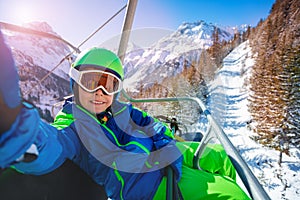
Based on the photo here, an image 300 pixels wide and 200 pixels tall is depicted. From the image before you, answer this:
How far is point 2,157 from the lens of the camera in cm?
39

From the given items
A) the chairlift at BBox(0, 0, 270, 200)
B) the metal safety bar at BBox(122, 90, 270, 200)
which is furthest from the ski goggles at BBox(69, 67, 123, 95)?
the metal safety bar at BBox(122, 90, 270, 200)

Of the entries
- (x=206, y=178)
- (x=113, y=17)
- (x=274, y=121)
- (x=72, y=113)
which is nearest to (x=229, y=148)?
(x=206, y=178)

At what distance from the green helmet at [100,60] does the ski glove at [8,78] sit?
32.6 inches

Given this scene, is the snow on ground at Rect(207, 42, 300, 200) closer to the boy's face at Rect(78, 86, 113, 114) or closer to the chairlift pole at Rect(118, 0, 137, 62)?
the boy's face at Rect(78, 86, 113, 114)

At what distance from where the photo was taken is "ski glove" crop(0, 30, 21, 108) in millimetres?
336

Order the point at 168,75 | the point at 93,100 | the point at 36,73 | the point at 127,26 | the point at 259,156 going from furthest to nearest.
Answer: the point at 259,156 < the point at 168,75 < the point at 36,73 < the point at 127,26 < the point at 93,100

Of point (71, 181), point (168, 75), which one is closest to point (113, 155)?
point (71, 181)

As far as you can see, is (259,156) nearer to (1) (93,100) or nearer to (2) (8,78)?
(1) (93,100)

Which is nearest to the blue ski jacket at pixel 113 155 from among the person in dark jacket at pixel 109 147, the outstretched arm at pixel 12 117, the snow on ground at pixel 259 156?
the person in dark jacket at pixel 109 147

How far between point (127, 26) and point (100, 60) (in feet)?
3.47

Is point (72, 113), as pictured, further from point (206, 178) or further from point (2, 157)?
point (206, 178)

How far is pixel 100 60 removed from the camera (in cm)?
118

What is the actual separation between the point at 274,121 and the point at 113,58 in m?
16.5

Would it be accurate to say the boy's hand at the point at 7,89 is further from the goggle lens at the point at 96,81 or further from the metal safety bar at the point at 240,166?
the goggle lens at the point at 96,81
